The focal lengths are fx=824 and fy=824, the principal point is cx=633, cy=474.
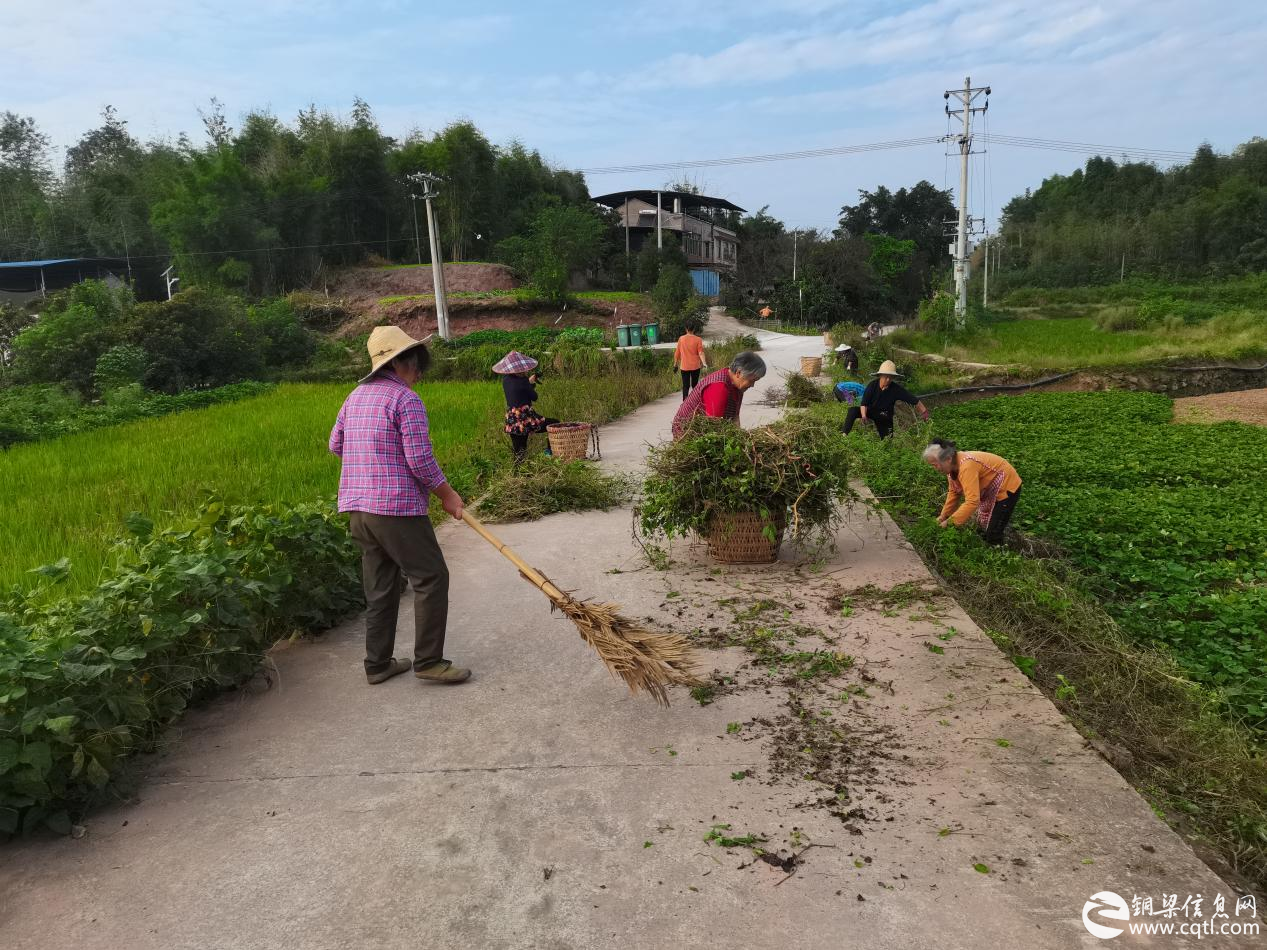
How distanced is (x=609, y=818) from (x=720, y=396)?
11.2 ft

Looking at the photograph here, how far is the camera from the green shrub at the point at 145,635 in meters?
2.64

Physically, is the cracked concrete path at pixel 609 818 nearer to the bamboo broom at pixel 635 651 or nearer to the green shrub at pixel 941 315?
the bamboo broom at pixel 635 651

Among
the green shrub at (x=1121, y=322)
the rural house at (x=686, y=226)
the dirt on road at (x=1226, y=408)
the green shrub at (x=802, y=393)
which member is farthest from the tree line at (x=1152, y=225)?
the green shrub at (x=802, y=393)

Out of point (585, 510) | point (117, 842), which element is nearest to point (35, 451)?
point (585, 510)

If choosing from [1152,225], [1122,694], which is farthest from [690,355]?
[1152,225]

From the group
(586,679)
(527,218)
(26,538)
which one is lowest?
(586,679)

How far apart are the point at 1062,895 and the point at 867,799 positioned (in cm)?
65

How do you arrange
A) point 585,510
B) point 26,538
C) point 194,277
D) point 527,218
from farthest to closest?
point 527,218, point 194,277, point 585,510, point 26,538

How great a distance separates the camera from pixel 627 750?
3.21 metres

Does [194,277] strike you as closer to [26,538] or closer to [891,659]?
[26,538]

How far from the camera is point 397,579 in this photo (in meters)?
3.87

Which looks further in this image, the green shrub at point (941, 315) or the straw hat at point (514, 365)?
the green shrub at point (941, 315)

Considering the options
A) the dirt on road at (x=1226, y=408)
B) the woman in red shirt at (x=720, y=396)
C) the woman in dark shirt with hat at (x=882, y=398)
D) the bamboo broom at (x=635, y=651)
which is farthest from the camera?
the dirt on road at (x=1226, y=408)

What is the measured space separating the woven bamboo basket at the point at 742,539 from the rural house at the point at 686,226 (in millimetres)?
39804
